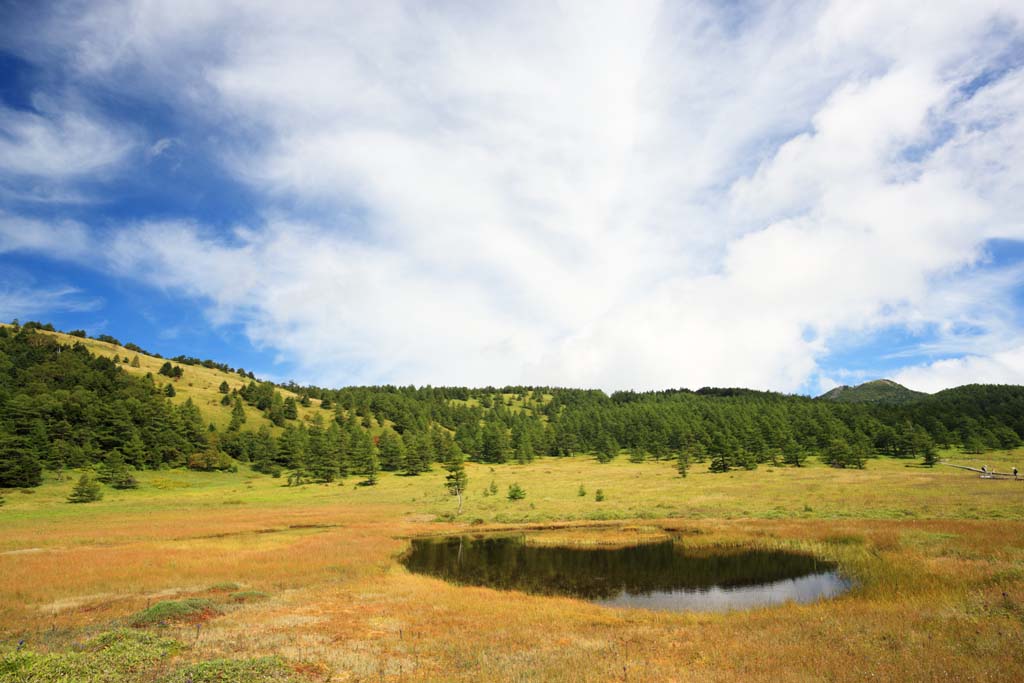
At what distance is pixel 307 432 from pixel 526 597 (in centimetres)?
13017

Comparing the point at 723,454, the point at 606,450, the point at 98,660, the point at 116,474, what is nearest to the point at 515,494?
the point at 723,454

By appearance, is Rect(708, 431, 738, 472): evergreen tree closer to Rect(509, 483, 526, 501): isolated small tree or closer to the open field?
the open field

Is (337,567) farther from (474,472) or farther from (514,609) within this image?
(474,472)

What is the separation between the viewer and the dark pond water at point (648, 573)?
2617cm

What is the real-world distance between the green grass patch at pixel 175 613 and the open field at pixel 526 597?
1.56ft

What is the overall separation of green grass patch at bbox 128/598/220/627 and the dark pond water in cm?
1426

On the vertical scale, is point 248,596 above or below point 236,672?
below

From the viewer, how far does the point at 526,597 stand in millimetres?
26281

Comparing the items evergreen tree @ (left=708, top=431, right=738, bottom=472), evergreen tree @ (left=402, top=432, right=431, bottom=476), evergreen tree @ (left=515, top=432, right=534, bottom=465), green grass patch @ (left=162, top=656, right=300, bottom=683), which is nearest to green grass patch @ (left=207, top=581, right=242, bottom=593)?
green grass patch @ (left=162, top=656, right=300, bottom=683)

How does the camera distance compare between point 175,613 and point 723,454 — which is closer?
point 175,613

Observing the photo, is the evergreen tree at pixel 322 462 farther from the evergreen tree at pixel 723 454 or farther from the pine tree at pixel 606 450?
the evergreen tree at pixel 723 454

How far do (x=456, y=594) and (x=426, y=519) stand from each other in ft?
121

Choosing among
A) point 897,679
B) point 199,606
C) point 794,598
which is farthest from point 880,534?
point 199,606

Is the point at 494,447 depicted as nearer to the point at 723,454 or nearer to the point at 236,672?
the point at 723,454
